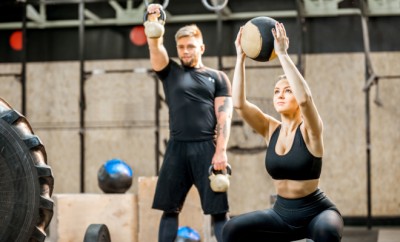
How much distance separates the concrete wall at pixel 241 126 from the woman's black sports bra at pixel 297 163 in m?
3.74

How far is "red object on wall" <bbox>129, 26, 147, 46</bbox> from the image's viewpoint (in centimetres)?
747

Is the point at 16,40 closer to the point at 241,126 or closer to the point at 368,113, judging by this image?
the point at 241,126

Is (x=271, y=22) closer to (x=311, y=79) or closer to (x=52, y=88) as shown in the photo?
(x=311, y=79)

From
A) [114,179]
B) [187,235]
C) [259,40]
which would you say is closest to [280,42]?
[259,40]

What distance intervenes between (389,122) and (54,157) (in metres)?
3.25

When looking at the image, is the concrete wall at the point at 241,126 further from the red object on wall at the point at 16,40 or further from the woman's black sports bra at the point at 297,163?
the woman's black sports bra at the point at 297,163

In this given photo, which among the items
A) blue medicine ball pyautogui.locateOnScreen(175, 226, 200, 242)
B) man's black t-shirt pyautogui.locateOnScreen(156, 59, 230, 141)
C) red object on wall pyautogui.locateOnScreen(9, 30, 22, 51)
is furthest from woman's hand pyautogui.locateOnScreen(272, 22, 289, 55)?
red object on wall pyautogui.locateOnScreen(9, 30, 22, 51)

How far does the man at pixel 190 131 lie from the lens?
150 inches

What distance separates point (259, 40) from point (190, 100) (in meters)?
0.98

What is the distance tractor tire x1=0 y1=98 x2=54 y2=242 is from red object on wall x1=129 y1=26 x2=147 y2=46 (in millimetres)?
4187

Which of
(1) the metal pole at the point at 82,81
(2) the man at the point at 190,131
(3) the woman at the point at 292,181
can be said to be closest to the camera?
(3) the woman at the point at 292,181

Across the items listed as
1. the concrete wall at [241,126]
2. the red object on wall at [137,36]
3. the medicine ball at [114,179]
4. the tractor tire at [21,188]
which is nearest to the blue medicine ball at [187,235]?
the medicine ball at [114,179]

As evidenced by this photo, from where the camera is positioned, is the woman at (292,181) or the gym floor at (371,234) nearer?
the woman at (292,181)

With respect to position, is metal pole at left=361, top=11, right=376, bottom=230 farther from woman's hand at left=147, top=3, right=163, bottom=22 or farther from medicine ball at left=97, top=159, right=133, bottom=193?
woman's hand at left=147, top=3, right=163, bottom=22
